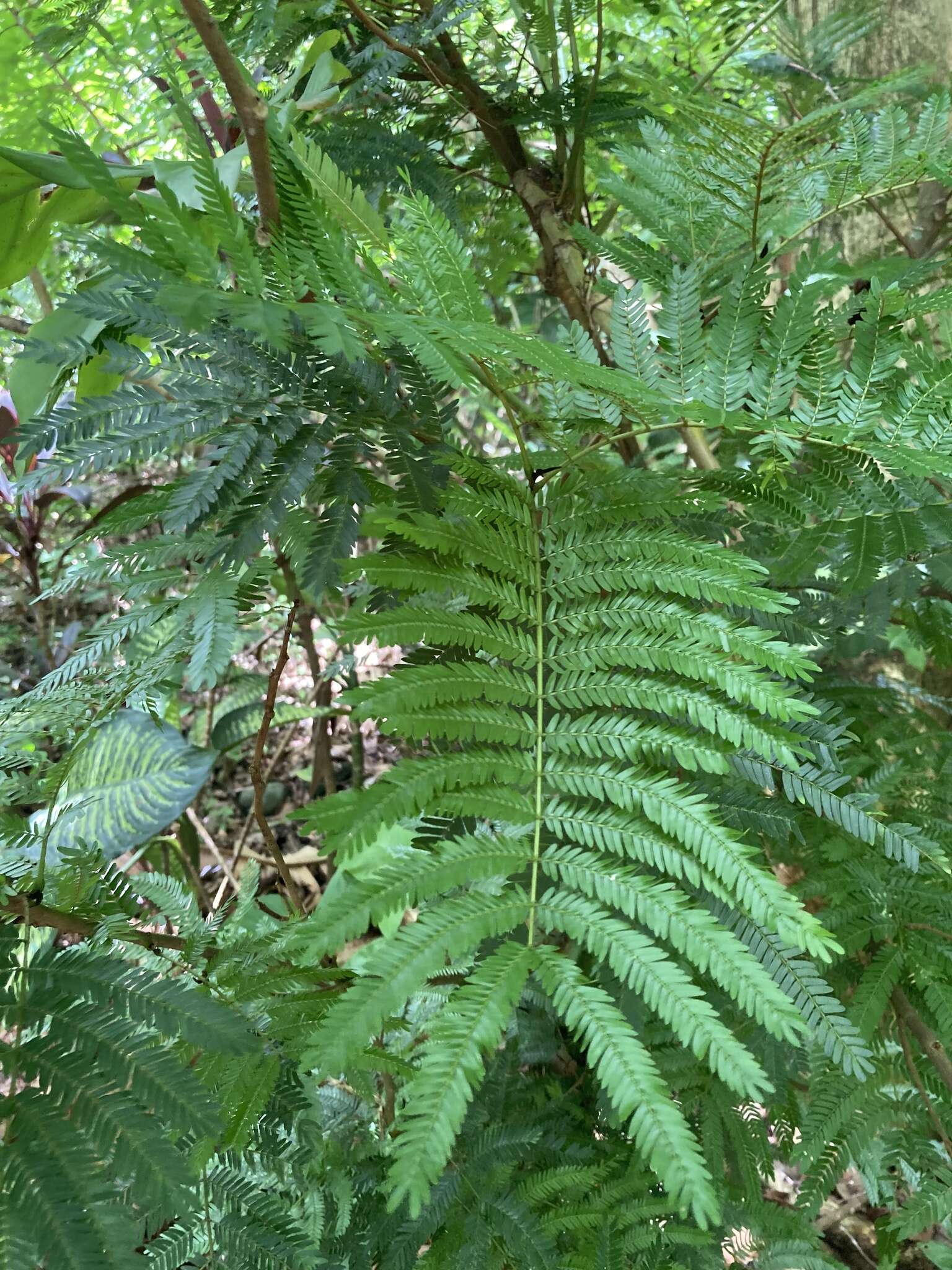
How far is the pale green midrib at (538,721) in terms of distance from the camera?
0.53 metres

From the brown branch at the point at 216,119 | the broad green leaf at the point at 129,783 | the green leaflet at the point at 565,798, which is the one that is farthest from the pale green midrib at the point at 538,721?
the brown branch at the point at 216,119

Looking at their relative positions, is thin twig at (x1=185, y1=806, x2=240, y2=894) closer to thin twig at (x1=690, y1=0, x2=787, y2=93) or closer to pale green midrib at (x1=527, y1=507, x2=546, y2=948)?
pale green midrib at (x1=527, y1=507, x2=546, y2=948)

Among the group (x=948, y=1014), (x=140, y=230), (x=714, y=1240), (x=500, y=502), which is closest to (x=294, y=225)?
(x=140, y=230)

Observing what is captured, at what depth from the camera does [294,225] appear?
0.68 m

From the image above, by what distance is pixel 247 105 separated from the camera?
66 cm

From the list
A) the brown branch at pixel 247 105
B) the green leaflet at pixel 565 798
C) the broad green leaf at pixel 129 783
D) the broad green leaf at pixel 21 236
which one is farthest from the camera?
the broad green leaf at pixel 129 783

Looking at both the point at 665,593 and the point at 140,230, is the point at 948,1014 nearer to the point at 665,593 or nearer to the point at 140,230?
the point at 665,593

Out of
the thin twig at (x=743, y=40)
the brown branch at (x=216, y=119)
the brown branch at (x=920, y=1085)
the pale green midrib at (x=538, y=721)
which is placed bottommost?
the brown branch at (x=920, y=1085)

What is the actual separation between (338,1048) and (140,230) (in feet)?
1.83

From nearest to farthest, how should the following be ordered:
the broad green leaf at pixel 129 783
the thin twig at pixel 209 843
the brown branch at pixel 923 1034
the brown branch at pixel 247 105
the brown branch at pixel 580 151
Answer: the brown branch at pixel 247 105
the brown branch at pixel 923 1034
the brown branch at pixel 580 151
the broad green leaf at pixel 129 783
the thin twig at pixel 209 843

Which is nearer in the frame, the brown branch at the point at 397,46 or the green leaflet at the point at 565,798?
the green leaflet at the point at 565,798

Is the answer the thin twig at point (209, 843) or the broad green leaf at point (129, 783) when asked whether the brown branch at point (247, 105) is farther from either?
the thin twig at point (209, 843)

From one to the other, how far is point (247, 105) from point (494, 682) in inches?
21.1

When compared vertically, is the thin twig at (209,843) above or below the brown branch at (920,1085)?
below
